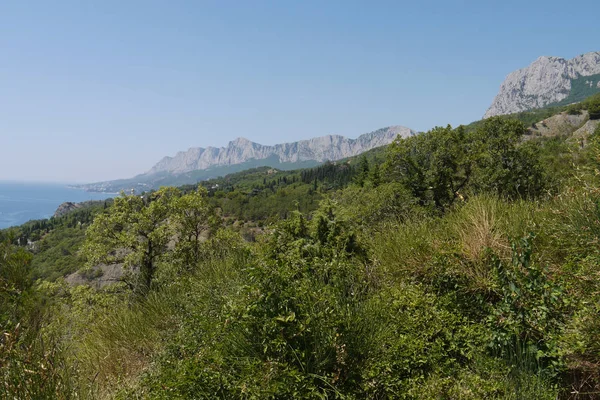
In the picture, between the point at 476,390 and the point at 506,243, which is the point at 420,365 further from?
the point at 506,243

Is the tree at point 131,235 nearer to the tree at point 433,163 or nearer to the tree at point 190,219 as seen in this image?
the tree at point 190,219

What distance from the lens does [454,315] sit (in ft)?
12.5

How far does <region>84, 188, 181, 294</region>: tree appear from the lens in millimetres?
16344

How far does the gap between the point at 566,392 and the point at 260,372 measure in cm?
275

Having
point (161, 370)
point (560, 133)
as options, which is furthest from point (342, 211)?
point (560, 133)

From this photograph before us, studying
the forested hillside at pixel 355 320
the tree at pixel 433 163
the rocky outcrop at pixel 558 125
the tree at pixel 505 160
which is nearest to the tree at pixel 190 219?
the forested hillside at pixel 355 320

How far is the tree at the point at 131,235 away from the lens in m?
16.3

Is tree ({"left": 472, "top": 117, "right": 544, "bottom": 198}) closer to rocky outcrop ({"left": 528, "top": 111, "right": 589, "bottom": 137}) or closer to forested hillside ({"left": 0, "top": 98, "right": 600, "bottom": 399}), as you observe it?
forested hillside ({"left": 0, "top": 98, "right": 600, "bottom": 399})

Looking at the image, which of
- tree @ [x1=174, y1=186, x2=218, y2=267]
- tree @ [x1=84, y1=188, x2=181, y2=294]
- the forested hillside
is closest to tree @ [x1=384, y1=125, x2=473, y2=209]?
tree @ [x1=174, y1=186, x2=218, y2=267]

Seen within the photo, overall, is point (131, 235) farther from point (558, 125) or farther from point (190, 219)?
point (558, 125)

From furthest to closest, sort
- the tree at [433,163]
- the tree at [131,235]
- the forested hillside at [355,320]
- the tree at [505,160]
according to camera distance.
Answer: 1. the tree at [433,163]
2. the tree at [505,160]
3. the tree at [131,235]
4. the forested hillside at [355,320]

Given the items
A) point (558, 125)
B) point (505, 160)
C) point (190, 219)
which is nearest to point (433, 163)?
point (505, 160)

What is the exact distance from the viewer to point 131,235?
649 inches

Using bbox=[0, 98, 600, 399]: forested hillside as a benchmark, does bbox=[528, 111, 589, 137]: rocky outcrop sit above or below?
above
